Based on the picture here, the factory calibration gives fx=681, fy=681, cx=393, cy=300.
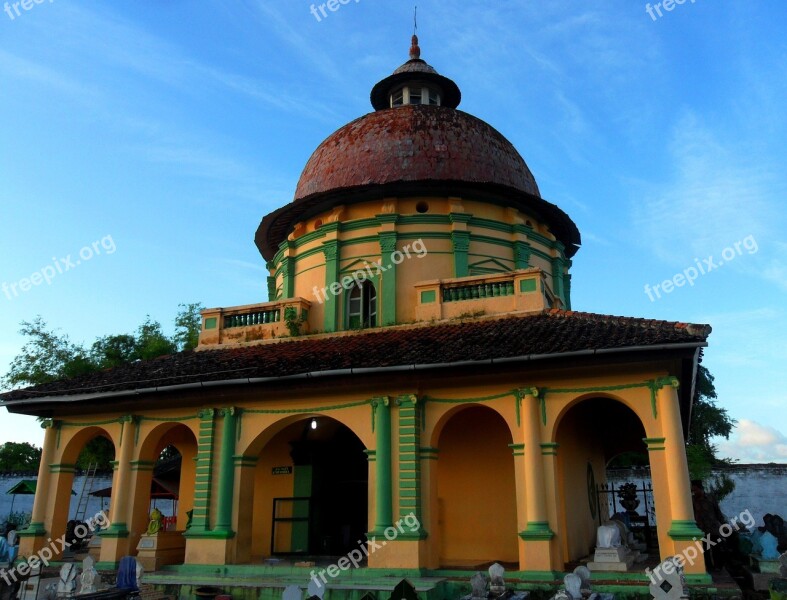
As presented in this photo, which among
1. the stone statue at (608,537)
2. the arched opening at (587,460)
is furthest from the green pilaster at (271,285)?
the stone statue at (608,537)

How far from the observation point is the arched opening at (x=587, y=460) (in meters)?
12.7

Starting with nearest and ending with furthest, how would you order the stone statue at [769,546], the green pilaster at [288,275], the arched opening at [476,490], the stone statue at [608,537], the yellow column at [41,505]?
1. the stone statue at [608,537]
2. the stone statue at [769,546]
3. the arched opening at [476,490]
4. the yellow column at [41,505]
5. the green pilaster at [288,275]

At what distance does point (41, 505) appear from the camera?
15.1 meters

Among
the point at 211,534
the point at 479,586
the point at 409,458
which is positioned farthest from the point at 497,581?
the point at 211,534

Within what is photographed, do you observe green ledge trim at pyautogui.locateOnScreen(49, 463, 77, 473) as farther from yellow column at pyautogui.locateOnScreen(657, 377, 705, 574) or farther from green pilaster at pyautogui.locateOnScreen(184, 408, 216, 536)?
yellow column at pyautogui.locateOnScreen(657, 377, 705, 574)

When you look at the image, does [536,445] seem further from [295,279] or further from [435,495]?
[295,279]

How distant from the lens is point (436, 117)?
722 inches

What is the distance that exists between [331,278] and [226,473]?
5.41 metres

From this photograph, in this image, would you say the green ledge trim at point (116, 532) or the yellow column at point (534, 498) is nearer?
the yellow column at point (534, 498)

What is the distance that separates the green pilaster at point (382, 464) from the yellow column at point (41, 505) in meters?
7.94

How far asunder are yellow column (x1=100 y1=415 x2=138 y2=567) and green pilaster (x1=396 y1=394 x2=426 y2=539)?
6.02m

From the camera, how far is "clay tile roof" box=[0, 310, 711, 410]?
1117cm

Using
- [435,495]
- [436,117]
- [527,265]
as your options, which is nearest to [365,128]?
[436,117]

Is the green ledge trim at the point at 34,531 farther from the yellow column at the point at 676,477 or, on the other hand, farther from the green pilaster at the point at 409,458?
the yellow column at the point at 676,477
